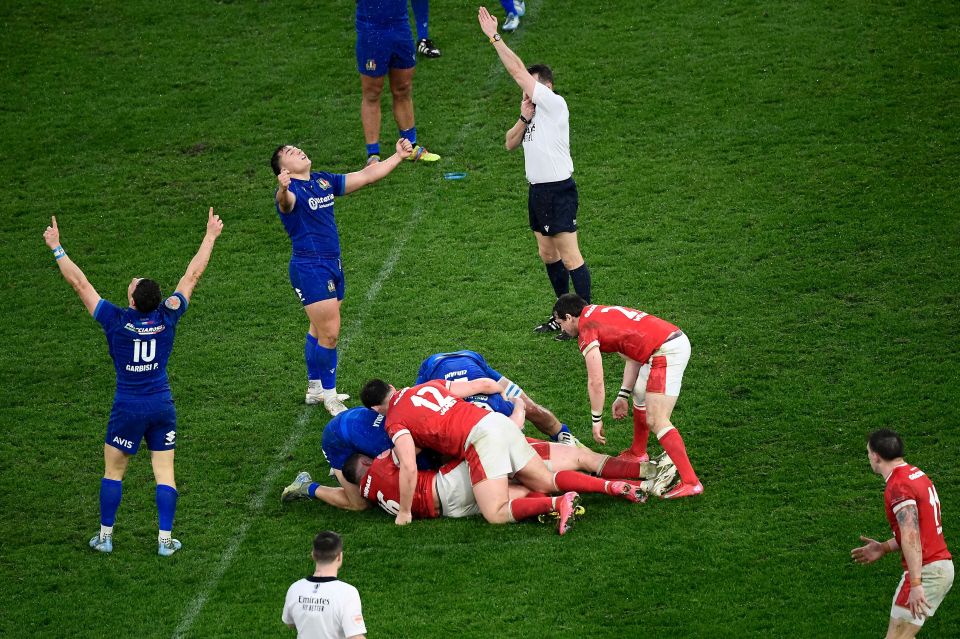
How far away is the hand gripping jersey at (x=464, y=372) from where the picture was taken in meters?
9.27

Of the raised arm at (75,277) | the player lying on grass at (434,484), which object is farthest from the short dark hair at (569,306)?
the raised arm at (75,277)

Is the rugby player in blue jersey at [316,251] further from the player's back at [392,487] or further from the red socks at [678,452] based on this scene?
the red socks at [678,452]

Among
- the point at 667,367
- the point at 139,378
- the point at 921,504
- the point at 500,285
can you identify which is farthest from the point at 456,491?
the point at 500,285

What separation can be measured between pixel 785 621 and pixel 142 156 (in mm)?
11279

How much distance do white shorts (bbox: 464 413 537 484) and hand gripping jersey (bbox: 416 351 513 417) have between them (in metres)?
0.49

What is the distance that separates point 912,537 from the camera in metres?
6.62

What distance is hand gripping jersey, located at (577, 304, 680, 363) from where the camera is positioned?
8984 mm

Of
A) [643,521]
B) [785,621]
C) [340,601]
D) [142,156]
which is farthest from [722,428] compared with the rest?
[142,156]

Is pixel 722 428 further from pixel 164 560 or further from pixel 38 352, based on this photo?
pixel 38 352

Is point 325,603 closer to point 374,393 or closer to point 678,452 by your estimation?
point 374,393

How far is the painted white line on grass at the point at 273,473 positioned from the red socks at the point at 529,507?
2173mm

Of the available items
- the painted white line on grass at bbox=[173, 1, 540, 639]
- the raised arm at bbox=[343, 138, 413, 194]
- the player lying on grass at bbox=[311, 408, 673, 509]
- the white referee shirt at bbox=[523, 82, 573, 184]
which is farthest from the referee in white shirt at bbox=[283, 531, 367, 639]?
the white referee shirt at bbox=[523, 82, 573, 184]

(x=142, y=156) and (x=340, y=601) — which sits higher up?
(x=142, y=156)

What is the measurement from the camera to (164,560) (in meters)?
8.78
